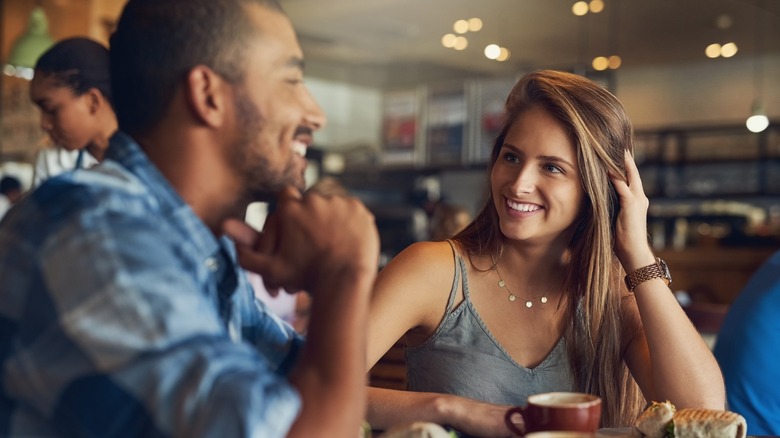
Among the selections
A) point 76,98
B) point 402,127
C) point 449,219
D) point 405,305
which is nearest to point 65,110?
point 76,98

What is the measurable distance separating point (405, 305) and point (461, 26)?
788 cm

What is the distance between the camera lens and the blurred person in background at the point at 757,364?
2.14 metres

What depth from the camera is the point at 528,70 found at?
9398 mm

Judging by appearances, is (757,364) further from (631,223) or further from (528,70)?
(528,70)

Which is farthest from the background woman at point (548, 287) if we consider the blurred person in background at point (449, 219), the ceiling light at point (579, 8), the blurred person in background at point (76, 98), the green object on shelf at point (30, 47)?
the ceiling light at point (579, 8)

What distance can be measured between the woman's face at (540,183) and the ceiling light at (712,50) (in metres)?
8.49

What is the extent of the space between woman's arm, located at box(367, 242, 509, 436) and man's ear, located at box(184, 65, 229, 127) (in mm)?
727

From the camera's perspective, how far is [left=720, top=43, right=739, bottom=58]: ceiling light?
955cm

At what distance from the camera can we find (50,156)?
3.24m

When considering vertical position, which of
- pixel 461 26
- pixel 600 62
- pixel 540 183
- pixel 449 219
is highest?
pixel 461 26

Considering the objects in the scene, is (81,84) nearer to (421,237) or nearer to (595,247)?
(595,247)

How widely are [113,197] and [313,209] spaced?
0.72 feet

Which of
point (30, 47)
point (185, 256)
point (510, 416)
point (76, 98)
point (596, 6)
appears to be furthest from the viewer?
point (596, 6)

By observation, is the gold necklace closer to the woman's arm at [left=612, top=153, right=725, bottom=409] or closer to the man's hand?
the woman's arm at [left=612, top=153, right=725, bottom=409]
